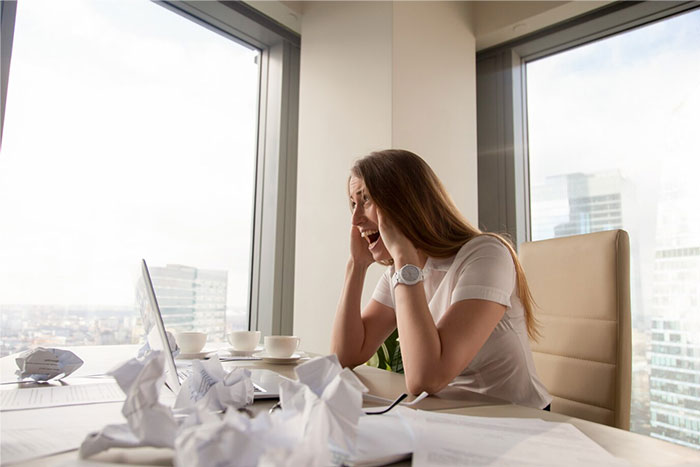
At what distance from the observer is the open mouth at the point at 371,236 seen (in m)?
1.48

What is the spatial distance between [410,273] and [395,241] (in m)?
0.15

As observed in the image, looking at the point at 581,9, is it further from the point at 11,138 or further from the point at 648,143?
the point at 11,138

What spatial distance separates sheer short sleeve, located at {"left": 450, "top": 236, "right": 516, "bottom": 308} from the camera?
1.06 metres

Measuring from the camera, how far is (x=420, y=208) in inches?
50.4

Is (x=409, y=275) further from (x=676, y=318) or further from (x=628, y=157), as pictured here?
(x=628, y=157)

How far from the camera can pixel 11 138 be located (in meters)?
1.83

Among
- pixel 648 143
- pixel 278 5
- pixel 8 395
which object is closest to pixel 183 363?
pixel 8 395

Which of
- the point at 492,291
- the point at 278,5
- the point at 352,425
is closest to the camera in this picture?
the point at 352,425

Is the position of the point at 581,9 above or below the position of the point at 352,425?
above

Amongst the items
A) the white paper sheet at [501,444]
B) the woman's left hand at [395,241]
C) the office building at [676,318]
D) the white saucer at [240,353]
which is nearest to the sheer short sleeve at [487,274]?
the woman's left hand at [395,241]

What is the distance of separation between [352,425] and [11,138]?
1.93 metres

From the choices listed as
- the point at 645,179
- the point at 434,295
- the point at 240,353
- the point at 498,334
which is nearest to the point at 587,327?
the point at 498,334

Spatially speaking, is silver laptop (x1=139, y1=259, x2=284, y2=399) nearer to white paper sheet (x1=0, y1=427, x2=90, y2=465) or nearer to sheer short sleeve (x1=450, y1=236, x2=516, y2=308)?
white paper sheet (x1=0, y1=427, x2=90, y2=465)

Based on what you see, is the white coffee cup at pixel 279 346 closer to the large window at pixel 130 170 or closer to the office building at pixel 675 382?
the large window at pixel 130 170
